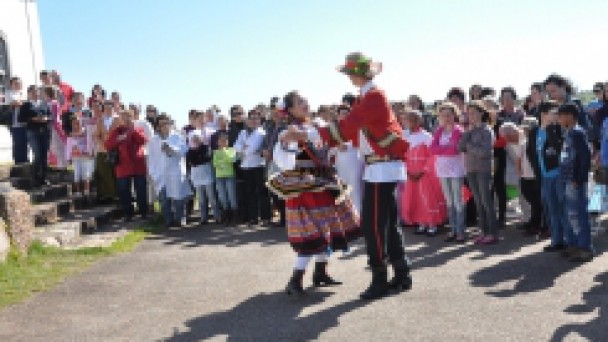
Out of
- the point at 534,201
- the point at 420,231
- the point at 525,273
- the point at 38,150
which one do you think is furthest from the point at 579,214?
the point at 38,150

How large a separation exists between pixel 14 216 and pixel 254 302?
4.06 m

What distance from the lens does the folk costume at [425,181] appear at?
8.98m

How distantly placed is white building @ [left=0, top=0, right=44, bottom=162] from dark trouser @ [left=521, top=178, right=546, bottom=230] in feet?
44.5

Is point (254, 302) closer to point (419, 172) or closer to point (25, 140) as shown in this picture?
point (419, 172)

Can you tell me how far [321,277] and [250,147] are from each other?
479 cm

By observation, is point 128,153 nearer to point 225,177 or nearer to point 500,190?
point 225,177

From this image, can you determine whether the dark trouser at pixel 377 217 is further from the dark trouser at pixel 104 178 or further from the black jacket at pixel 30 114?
the black jacket at pixel 30 114

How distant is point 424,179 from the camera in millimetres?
9234

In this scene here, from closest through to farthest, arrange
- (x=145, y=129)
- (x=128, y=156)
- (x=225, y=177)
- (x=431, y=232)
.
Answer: (x=431, y=232)
(x=225, y=177)
(x=128, y=156)
(x=145, y=129)

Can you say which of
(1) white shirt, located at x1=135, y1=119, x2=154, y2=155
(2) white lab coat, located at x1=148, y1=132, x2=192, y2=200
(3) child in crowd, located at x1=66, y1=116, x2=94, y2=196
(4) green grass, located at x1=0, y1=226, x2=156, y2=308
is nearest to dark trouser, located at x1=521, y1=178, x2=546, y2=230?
(4) green grass, located at x1=0, y1=226, x2=156, y2=308

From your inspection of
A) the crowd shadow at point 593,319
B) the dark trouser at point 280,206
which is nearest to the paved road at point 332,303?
the crowd shadow at point 593,319

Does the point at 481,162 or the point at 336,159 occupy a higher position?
the point at 336,159

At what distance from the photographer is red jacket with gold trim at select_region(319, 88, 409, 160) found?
17.9ft

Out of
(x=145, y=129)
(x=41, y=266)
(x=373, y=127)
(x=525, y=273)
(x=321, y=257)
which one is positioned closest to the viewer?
(x=373, y=127)
